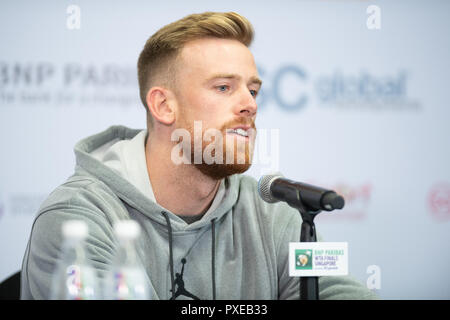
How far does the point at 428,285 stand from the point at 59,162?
63.2 inches

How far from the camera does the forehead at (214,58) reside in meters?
1.69

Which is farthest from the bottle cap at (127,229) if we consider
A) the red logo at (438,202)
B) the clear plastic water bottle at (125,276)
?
the red logo at (438,202)

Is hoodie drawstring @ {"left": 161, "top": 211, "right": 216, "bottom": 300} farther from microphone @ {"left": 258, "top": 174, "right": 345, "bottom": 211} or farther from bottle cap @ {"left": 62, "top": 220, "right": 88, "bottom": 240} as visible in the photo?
microphone @ {"left": 258, "top": 174, "right": 345, "bottom": 211}

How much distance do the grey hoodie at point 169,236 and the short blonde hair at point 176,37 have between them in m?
0.29

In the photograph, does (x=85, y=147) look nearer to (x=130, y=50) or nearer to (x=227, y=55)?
(x=130, y=50)

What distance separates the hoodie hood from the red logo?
2.81ft

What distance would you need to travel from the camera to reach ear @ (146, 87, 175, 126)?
1763 millimetres

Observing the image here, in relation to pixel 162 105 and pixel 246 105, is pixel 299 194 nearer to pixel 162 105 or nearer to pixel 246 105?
pixel 246 105

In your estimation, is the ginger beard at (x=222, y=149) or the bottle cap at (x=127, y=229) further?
the ginger beard at (x=222, y=149)

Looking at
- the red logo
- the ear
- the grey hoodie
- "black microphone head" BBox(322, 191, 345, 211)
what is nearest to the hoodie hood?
the grey hoodie

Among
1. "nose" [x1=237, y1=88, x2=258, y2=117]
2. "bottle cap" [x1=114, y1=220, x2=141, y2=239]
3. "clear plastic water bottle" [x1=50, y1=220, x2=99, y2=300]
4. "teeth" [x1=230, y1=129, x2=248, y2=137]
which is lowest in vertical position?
"clear plastic water bottle" [x1=50, y1=220, x2=99, y2=300]

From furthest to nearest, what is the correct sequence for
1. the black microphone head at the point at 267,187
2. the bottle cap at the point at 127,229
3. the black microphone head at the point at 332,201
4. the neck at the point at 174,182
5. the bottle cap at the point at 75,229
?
the neck at the point at 174,182
the bottle cap at the point at 127,229
the bottle cap at the point at 75,229
the black microphone head at the point at 267,187
the black microphone head at the point at 332,201

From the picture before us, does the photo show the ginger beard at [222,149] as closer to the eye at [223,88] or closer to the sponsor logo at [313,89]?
the eye at [223,88]

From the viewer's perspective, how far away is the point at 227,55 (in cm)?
171
